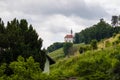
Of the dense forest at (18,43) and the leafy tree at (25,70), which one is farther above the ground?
the dense forest at (18,43)

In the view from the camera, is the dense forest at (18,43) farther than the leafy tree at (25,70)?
Yes

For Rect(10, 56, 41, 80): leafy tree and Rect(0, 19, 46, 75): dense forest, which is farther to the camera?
Rect(0, 19, 46, 75): dense forest

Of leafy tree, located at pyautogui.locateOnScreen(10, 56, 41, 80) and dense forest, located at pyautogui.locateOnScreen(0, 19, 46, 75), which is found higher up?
dense forest, located at pyautogui.locateOnScreen(0, 19, 46, 75)

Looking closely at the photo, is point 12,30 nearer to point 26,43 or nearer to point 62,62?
point 26,43

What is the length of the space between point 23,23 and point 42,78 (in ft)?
42.0

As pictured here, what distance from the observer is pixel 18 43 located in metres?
48.8

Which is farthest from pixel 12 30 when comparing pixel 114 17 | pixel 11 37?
pixel 114 17

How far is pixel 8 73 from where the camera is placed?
4616 cm

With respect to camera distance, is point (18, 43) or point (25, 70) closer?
point (25, 70)

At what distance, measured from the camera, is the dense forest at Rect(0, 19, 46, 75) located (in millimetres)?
47844

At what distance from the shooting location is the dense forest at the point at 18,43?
47844mm

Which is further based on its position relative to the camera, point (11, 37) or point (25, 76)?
point (11, 37)

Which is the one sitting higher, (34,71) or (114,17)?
(114,17)

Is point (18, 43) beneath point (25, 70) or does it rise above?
above
